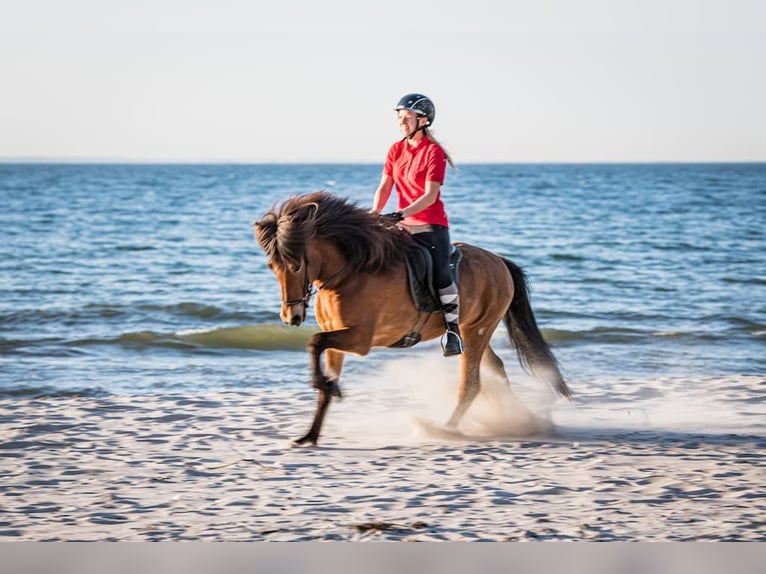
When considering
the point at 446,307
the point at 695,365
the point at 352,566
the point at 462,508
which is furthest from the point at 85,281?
the point at 352,566

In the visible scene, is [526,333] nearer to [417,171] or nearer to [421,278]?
[421,278]

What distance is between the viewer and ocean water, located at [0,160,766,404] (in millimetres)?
12477

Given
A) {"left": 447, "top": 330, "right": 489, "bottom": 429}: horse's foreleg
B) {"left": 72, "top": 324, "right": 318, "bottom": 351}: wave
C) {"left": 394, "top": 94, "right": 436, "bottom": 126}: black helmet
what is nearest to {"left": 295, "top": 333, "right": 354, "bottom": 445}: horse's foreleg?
{"left": 447, "top": 330, "right": 489, "bottom": 429}: horse's foreleg

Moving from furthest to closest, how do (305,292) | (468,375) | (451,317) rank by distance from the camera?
(468,375), (451,317), (305,292)

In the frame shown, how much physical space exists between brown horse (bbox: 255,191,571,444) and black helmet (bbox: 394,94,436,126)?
0.86 m

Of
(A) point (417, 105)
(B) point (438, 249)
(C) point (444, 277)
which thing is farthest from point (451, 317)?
(A) point (417, 105)

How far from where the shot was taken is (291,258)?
732 centimetres

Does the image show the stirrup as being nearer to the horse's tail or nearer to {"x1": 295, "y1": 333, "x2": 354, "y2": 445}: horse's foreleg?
{"x1": 295, "y1": 333, "x2": 354, "y2": 445}: horse's foreleg

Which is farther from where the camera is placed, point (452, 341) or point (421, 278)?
point (452, 341)

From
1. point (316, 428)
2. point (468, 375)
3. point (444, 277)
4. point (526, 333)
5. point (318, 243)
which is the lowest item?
point (316, 428)

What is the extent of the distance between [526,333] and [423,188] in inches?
84.0

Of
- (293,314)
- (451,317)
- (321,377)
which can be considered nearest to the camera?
(293,314)

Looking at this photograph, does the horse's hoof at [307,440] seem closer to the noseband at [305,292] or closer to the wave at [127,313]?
the noseband at [305,292]

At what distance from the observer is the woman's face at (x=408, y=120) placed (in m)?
7.80
